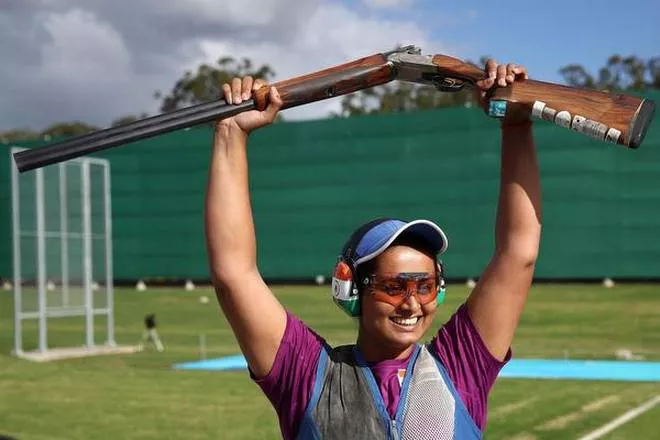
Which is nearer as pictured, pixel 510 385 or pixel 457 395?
pixel 457 395

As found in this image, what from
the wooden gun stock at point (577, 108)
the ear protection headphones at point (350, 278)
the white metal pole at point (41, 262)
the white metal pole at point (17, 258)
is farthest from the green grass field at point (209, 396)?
the wooden gun stock at point (577, 108)

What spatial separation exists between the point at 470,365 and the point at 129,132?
1160 mm

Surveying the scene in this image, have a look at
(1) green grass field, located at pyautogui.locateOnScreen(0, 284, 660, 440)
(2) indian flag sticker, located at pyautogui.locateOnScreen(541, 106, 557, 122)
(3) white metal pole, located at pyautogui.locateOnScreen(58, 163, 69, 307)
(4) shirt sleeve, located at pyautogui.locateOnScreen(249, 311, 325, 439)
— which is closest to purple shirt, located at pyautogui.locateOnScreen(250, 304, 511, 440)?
(4) shirt sleeve, located at pyautogui.locateOnScreen(249, 311, 325, 439)

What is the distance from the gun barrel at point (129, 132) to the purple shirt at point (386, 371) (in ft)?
2.01

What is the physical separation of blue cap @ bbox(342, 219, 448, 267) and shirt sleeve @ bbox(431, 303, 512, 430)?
248 mm

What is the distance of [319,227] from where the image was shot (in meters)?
42.6

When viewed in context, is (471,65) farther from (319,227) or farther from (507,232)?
(319,227)

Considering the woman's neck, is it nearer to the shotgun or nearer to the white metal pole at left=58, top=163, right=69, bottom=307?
the shotgun

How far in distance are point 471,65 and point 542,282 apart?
35.7m

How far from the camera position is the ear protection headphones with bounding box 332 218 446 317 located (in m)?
2.90

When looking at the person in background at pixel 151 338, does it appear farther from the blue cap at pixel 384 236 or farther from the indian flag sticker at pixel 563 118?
the indian flag sticker at pixel 563 118

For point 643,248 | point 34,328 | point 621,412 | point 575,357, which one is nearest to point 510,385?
point 621,412

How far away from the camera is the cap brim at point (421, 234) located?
279 cm

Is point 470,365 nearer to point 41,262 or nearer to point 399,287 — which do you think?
point 399,287
